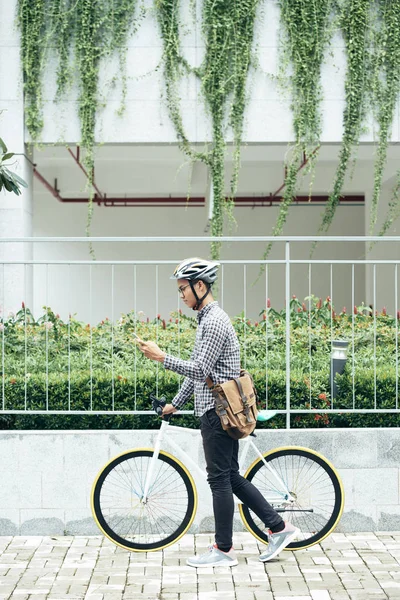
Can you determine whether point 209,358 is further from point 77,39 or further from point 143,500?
point 77,39

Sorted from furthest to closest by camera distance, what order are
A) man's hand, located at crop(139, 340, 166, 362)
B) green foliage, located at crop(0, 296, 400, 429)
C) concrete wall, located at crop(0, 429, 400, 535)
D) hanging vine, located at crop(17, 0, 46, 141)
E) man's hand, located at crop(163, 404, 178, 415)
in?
hanging vine, located at crop(17, 0, 46, 141) → green foliage, located at crop(0, 296, 400, 429) → concrete wall, located at crop(0, 429, 400, 535) → man's hand, located at crop(163, 404, 178, 415) → man's hand, located at crop(139, 340, 166, 362)

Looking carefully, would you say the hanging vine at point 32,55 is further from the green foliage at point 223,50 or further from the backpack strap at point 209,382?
the backpack strap at point 209,382

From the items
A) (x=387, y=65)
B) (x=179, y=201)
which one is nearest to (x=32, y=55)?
(x=387, y=65)

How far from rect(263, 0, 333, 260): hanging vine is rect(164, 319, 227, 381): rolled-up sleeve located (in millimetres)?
5265

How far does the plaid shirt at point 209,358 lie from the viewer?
4836 mm

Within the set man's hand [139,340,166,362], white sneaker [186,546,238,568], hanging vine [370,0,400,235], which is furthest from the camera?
hanging vine [370,0,400,235]

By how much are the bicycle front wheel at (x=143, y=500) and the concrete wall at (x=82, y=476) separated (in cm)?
43

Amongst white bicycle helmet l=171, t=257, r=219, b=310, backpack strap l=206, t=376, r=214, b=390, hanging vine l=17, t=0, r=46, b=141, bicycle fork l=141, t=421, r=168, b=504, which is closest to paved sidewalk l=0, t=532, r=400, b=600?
bicycle fork l=141, t=421, r=168, b=504

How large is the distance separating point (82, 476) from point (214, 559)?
1251 mm

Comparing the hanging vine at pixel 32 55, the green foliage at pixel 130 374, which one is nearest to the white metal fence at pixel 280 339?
the green foliage at pixel 130 374

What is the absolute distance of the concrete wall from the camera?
5.86 m

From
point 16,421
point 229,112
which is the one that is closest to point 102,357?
point 16,421

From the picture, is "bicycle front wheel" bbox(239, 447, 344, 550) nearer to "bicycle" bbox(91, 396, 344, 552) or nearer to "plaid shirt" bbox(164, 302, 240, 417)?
"bicycle" bbox(91, 396, 344, 552)

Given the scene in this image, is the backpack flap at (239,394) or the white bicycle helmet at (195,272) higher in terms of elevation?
the white bicycle helmet at (195,272)
